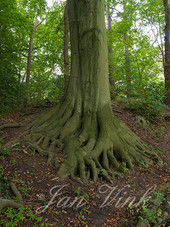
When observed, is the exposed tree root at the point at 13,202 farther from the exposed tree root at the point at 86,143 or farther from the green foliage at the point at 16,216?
the exposed tree root at the point at 86,143

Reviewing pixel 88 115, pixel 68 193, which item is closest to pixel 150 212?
pixel 68 193

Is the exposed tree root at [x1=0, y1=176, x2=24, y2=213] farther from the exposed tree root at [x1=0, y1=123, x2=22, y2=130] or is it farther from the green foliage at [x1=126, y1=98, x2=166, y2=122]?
the green foliage at [x1=126, y1=98, x2=166, y2=122]

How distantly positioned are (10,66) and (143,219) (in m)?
9.04

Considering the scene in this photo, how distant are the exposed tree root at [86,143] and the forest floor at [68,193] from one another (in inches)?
9.5

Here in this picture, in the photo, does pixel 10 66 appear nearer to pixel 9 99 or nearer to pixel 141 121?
pixel 9 99

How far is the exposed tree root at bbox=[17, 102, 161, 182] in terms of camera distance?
4.29 metres

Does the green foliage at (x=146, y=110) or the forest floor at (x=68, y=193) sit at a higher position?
the green foliage at (x=146, y=110)

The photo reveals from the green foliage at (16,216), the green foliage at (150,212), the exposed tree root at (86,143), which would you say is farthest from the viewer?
the exposed tree root at (86,143)

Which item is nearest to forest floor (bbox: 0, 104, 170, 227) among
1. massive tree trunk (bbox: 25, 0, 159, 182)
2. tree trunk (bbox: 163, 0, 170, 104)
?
massive tree trunk (bbox: 25, 0, 159, 182)

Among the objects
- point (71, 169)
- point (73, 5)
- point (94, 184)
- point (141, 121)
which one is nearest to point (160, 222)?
point (94, 184)

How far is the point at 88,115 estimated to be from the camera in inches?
218

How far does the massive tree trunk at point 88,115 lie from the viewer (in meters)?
4.90

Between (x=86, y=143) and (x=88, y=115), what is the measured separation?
2.99ft

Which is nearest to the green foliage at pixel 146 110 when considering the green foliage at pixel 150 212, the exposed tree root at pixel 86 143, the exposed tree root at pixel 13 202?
the exposed tree root at pixel 86 143
